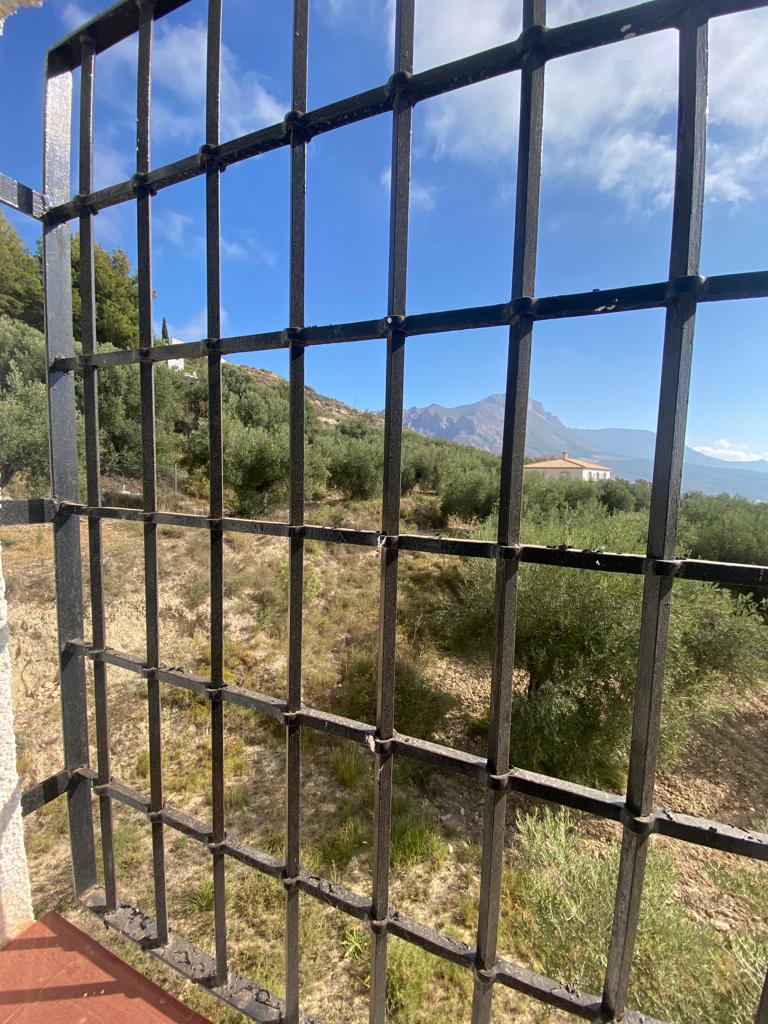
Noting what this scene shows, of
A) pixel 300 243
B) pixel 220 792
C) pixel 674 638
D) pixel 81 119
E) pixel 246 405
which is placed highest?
pixel 246 405

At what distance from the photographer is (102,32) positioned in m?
1.37

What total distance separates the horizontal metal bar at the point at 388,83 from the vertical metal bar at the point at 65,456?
0.10 m

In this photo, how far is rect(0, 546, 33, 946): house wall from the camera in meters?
1.21

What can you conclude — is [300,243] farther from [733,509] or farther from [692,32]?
[733,509]

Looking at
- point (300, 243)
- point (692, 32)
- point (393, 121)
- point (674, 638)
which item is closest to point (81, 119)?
point (300, 243)

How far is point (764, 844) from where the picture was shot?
0.73 meters

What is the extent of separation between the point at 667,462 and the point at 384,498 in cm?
55

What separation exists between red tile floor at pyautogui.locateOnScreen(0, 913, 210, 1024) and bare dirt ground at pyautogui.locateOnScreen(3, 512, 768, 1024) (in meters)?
1.54

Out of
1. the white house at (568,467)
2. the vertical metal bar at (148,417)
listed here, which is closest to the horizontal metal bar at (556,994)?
the vertical metal bar at (148,417)

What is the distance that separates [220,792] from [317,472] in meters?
11.5

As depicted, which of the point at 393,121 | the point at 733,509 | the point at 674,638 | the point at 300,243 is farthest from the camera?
the point at 733,509

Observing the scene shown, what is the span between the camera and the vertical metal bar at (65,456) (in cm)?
144

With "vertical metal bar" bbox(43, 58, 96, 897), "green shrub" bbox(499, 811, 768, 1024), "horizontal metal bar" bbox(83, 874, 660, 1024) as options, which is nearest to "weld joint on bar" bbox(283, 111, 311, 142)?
"vertical metal bar" bbox(43, 58, 96, 897)

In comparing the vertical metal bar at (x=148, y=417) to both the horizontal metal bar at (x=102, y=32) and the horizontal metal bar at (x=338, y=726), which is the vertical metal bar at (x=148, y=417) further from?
the horizontal metal bar at (x=338, y=726)
